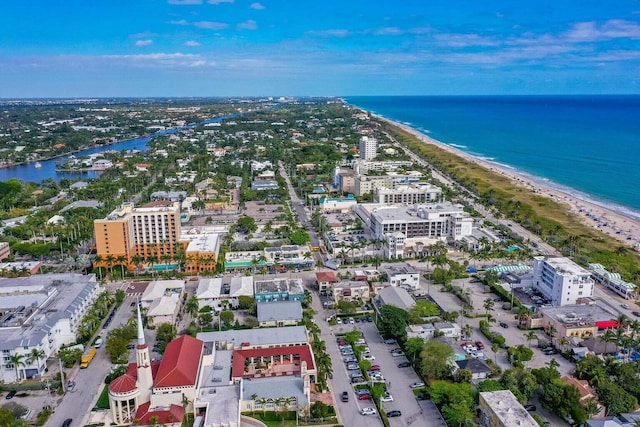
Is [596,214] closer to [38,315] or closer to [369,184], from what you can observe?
[369,184]

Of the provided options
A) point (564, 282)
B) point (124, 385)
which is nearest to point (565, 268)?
point (564, 282)

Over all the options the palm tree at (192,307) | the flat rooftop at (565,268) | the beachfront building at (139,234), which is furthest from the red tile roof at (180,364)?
the flat rooftop at (565,268)

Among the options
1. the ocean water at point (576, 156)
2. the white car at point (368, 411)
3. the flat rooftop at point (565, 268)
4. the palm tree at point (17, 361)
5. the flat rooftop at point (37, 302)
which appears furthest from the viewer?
the ocean water at point (576, 156)

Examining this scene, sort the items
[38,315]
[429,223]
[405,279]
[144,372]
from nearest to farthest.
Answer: [144,372], [38,315], [405,279], [429,223]

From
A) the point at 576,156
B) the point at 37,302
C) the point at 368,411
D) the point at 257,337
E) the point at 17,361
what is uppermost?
the point at 576,156

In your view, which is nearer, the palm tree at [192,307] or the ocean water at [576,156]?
the palm tree at [192,307]

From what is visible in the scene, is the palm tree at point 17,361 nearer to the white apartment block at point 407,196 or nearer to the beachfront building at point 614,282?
the beachfront building at point 614,282

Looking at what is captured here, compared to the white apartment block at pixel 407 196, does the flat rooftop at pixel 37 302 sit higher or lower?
lower
